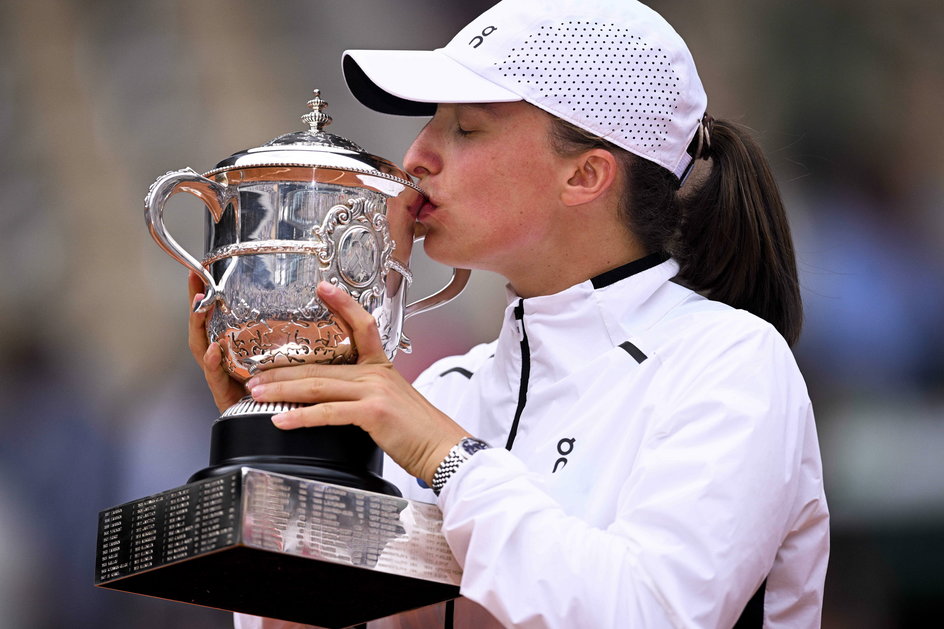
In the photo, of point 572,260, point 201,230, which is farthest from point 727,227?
point 201,230

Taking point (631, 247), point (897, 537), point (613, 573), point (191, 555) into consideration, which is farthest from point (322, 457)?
point (897, 537)

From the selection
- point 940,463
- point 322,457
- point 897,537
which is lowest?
point 897,537

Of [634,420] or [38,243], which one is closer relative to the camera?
[634,420]

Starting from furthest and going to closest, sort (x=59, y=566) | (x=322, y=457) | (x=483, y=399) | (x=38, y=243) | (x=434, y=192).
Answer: (x=38, y=243) → (x=59, y=566) → (x=483, y=399) → (x=434, y=192) → (x=322, y=457)

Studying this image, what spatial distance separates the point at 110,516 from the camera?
151 centimetres

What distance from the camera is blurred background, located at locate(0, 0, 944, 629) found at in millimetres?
2703

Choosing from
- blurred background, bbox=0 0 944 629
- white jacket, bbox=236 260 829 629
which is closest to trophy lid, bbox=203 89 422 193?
white jacket, bbox=236 260 829 629

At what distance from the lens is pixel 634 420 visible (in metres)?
1.60

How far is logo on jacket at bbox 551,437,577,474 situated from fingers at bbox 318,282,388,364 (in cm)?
27

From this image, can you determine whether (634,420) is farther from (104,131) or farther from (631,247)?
(104,131)

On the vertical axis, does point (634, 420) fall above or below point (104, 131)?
below

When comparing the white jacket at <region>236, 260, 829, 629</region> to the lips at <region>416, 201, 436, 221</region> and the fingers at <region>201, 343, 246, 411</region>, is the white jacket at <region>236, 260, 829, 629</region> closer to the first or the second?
the lips at <region>416, 201, 436, 221</region>

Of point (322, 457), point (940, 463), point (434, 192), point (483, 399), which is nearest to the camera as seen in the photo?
point (322, 457)

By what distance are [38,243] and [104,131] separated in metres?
0.35
